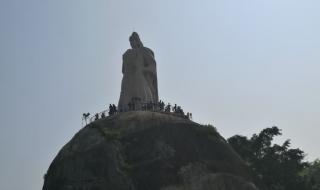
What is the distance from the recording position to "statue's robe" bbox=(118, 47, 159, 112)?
124 feet

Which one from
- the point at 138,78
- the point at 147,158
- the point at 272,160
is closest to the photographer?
the point at 147,158

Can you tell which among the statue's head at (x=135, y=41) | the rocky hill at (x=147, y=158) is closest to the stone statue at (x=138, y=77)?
the statue's head at (x=135, y=41)

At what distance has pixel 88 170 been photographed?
2900 cm

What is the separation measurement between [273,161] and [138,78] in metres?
14.1

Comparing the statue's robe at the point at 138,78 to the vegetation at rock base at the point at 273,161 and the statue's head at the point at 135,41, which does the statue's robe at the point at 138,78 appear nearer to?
the statue's head at the point at 135,41

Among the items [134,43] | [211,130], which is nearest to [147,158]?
[211,130]

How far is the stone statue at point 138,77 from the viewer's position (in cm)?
3784

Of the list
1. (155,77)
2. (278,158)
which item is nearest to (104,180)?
(155,77)

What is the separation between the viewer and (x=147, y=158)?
2906 cm

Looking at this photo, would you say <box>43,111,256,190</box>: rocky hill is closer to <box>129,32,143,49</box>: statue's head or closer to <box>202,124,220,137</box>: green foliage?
<box>202,124,220,137</box>: green foliage

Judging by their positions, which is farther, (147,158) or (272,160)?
(272,160)

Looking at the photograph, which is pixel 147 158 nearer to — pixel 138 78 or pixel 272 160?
pixel 138 78

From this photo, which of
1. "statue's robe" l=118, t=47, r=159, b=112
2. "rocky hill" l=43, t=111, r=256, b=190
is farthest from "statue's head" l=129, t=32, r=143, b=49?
"rocky hill" l=43, t=111, r=256, b=190

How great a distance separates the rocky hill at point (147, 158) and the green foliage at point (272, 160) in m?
9.01
